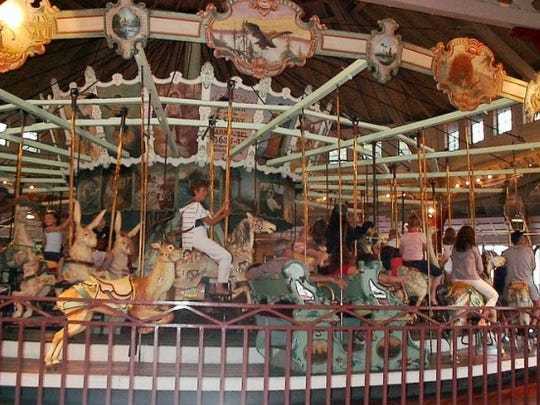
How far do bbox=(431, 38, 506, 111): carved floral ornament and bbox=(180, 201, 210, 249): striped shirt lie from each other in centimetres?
302

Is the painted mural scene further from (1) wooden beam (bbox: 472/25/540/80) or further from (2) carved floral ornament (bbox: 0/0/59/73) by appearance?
(1) wooden beam (bbox: 472/25/540/80)

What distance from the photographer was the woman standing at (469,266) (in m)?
7.48

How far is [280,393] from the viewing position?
5711 mm

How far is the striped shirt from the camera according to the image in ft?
24.6

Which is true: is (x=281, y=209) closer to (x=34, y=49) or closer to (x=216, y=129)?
(x=216, y=129)

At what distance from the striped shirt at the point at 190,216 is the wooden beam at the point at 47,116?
2.19 metres

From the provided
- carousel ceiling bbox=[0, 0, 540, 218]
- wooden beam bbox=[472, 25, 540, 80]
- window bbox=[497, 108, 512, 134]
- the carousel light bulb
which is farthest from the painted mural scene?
window bbox=[497, 108, 512, 134]

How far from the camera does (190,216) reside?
297 inches

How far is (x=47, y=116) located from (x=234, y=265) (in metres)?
3.33

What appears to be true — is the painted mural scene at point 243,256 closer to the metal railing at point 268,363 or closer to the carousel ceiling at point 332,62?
the metal railing at point 268,363

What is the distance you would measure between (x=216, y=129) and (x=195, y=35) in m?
4.20

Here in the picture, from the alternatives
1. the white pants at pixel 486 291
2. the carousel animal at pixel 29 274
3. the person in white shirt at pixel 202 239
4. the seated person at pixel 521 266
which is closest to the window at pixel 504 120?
the seated person at pixel 521 266

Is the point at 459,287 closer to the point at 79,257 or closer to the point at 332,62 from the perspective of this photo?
the point at 79,257

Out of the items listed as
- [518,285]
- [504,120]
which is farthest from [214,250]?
[504,120]
